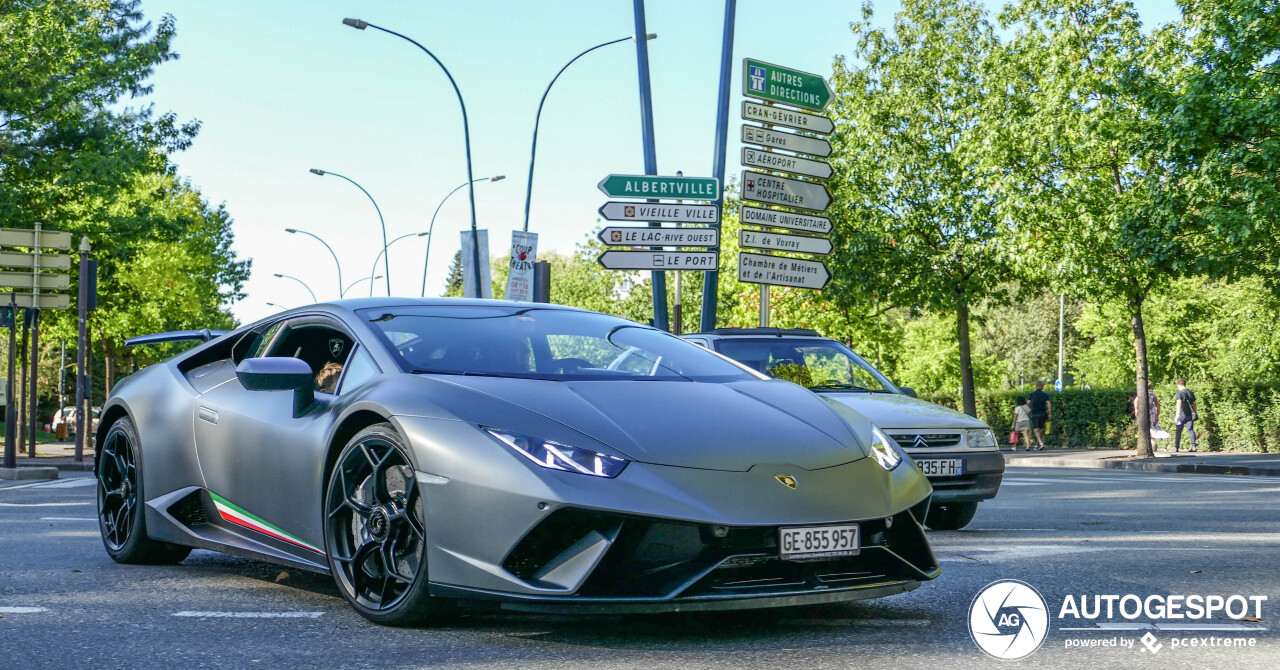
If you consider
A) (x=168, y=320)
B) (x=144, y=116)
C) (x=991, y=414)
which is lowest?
(x=991, y=414)

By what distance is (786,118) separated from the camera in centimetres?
1661

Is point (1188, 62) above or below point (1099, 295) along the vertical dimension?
above

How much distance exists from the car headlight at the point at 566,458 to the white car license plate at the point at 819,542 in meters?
0.57

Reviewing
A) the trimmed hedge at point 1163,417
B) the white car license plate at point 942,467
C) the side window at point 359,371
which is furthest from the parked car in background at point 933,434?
the trimmed hedge at point 1163,417

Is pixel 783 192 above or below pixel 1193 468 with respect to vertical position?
above

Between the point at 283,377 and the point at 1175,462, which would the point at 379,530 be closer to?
the point at 283,377

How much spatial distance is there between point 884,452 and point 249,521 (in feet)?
8.71

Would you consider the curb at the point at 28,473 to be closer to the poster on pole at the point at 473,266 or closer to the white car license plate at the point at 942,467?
the poster on pole at the point at 473,266

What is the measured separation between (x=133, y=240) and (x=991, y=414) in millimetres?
24789

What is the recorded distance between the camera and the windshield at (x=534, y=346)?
4793 millimetres

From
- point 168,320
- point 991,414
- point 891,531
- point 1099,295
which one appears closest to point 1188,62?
point 1099,295

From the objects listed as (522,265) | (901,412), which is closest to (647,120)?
(522,265)

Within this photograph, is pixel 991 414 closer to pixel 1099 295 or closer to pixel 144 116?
pixel 1099 295

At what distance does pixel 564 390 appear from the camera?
14.5ft
